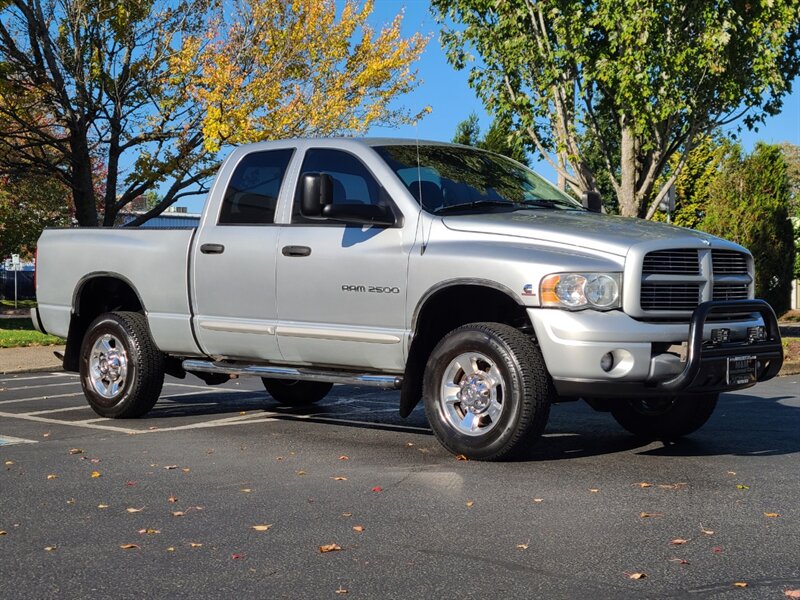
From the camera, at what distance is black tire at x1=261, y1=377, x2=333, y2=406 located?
10547 mm

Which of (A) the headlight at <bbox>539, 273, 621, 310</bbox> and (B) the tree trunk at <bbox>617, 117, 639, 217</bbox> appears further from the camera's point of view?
(B) the tree trunk at <bbox>617, 117, 639, 217</bbox>

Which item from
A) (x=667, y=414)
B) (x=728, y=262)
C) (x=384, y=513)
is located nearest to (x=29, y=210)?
(x=667, y=414)

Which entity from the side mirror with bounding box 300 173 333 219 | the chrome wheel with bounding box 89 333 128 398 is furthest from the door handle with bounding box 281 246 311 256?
the chrome wheel with bounding box 89 333 128 398

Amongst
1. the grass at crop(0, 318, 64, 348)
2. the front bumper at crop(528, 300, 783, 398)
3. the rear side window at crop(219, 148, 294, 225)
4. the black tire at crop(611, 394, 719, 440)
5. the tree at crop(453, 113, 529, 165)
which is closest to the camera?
the front bumper at crop(528, 300, 783, 398)

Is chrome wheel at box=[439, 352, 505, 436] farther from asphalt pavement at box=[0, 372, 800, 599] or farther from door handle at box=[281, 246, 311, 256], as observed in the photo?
door handle at box=[281, 246, 311, 256]

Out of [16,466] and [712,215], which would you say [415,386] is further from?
[712,215]

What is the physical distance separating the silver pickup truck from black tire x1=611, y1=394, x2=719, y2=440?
0.6 inches

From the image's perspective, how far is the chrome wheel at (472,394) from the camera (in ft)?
23.3

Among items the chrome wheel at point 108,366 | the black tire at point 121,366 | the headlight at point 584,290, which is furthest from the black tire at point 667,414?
the chrome wheel at point 108,366

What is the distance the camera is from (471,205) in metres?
7.79

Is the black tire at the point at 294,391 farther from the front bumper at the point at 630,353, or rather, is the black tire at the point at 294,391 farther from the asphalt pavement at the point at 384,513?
the front bumper at the point at 630,353

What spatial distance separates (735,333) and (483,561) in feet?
9.96

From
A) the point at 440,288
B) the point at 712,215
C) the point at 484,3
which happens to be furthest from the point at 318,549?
the point at 712,215

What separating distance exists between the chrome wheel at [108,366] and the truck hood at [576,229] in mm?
3498
